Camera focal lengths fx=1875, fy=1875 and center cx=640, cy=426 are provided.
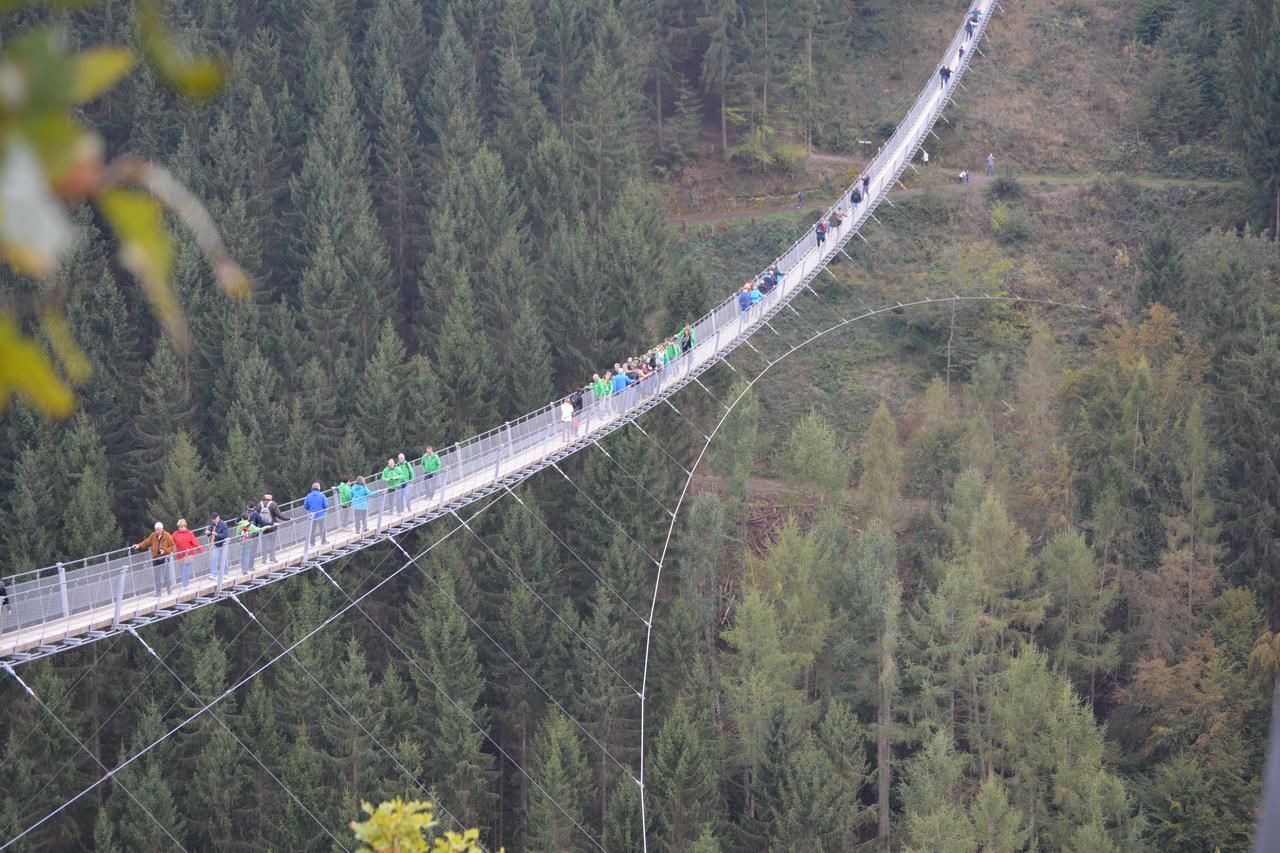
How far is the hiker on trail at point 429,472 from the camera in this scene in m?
30.4

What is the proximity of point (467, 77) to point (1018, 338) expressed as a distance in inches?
724

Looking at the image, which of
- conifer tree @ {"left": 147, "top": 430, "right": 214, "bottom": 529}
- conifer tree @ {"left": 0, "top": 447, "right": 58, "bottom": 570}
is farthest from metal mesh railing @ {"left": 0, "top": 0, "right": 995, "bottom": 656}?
conifer tree @ {"left": 147, "top": 430, "right": 214, "bottom": 529}

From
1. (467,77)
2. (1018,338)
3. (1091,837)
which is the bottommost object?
(1091,837)

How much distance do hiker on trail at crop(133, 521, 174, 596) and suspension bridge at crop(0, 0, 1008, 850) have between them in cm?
3

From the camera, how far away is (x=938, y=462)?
5219 cm

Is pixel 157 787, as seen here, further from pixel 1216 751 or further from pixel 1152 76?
pixel 1152 76

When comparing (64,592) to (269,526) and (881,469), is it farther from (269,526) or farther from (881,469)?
(881,469)

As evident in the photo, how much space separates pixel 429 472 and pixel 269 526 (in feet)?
11.7

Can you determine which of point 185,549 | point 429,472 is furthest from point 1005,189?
point 185,549

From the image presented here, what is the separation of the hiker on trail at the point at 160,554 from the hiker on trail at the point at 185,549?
0.13 meters

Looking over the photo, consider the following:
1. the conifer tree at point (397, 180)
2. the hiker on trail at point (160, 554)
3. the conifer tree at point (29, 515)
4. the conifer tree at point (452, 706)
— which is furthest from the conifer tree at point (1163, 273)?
the hiker on trail at point (160, 554)

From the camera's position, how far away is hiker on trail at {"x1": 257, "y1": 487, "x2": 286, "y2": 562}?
2734cm

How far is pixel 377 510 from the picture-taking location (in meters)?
29.6

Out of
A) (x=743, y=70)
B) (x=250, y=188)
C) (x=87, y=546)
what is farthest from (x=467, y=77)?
(x=87, y=546)
